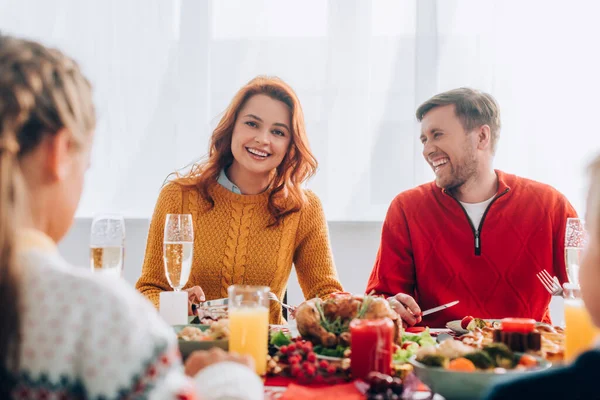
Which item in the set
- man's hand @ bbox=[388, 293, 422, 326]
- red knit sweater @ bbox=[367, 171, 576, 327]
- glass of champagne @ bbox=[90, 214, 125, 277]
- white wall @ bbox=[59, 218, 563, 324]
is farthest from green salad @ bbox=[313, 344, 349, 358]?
white wall @ bbox=[59, 218, 563, 324]

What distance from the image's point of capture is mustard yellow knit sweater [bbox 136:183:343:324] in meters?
2.12

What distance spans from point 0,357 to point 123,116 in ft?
9.71

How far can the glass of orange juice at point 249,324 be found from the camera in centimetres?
113

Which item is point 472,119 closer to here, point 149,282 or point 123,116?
point 149,282

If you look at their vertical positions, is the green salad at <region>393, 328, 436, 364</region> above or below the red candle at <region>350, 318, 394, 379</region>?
below

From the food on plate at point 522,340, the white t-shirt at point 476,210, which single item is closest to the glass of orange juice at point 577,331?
the food on plate at point 522,340

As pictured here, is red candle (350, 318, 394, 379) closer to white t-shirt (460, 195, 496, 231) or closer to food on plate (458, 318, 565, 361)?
food on plate (458, 318, 565, 361)

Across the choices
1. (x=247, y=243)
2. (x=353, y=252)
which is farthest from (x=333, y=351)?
(x=353, y=252)

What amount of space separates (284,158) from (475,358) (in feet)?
4.87

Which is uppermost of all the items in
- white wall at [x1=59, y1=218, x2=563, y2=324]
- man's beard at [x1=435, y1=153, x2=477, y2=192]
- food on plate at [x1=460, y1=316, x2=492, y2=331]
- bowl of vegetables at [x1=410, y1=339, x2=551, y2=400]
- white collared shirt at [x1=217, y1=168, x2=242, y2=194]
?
man's beard at [x1=435, y1=153, x2=477, y2=192]

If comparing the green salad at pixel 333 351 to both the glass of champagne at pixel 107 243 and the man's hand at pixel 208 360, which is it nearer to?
the man's hand at pixel 208 360

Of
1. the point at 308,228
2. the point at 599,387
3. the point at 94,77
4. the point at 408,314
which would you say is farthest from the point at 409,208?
the point at 94,77

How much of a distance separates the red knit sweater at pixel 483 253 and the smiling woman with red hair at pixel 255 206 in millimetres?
340

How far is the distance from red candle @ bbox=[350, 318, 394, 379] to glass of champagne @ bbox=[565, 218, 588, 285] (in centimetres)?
62
